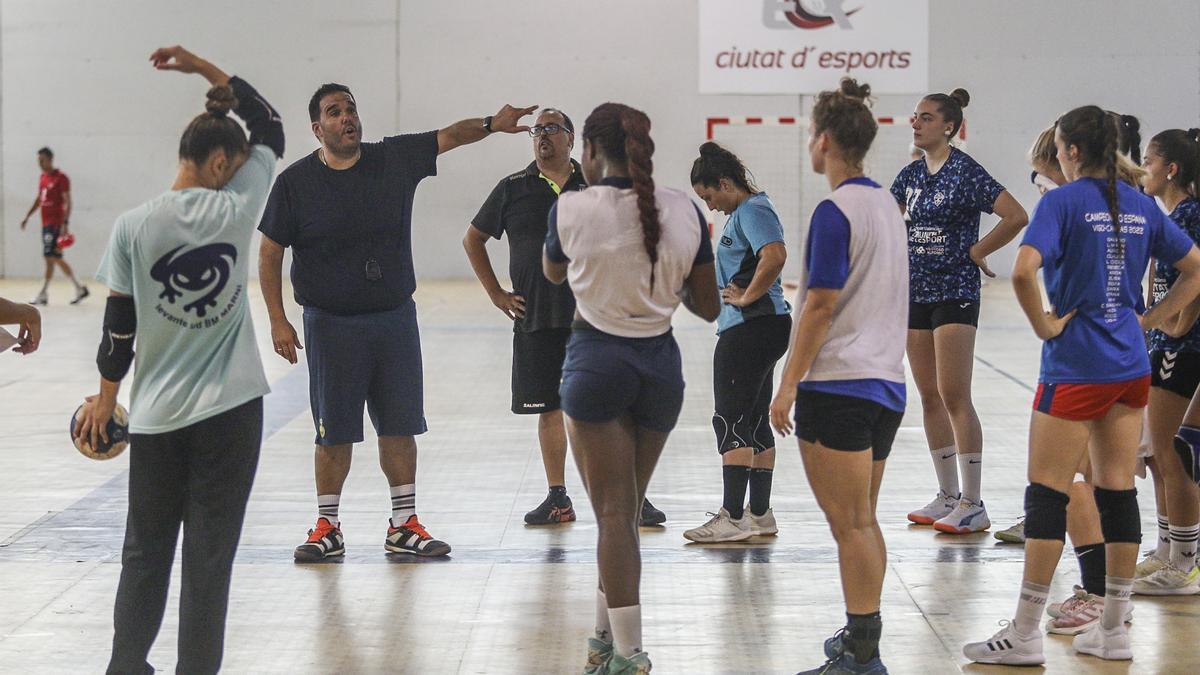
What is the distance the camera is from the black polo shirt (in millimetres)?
5996

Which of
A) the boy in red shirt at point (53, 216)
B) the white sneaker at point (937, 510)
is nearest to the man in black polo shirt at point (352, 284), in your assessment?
the white sneaker at point (937, 510)

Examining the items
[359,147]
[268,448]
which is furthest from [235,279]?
[268,448]

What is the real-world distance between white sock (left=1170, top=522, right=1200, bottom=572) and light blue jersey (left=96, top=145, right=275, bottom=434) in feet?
10.6

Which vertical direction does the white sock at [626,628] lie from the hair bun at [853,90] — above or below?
below

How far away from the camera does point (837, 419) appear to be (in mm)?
3812

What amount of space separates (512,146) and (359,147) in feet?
46.6

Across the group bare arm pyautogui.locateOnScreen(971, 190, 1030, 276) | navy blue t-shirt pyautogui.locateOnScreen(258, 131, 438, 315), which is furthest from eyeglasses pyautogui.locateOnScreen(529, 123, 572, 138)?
bare arm pyautogui.locateOnScreen(971, 190, 1030, 276)

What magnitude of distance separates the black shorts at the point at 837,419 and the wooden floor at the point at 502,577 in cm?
77

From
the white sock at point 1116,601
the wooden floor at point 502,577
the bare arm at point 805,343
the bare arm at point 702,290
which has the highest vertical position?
the bare arm at point 702,290

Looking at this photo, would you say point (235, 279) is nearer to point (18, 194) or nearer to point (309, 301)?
point (309, 301)

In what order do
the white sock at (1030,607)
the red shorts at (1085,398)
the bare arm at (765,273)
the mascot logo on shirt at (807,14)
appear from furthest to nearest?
the mascot logo on shirt at (807,14) → the bare arm at (765,273) → the white sock at (1030,607) → the red shorts at (1085,398)

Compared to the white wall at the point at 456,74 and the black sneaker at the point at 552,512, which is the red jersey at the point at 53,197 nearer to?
the white wall at the point at 456,74

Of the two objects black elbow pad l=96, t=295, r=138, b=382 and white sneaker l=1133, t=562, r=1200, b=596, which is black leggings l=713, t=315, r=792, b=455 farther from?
black elbow pad l=96, t=295, r=138, b=382

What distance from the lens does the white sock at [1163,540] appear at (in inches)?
195
